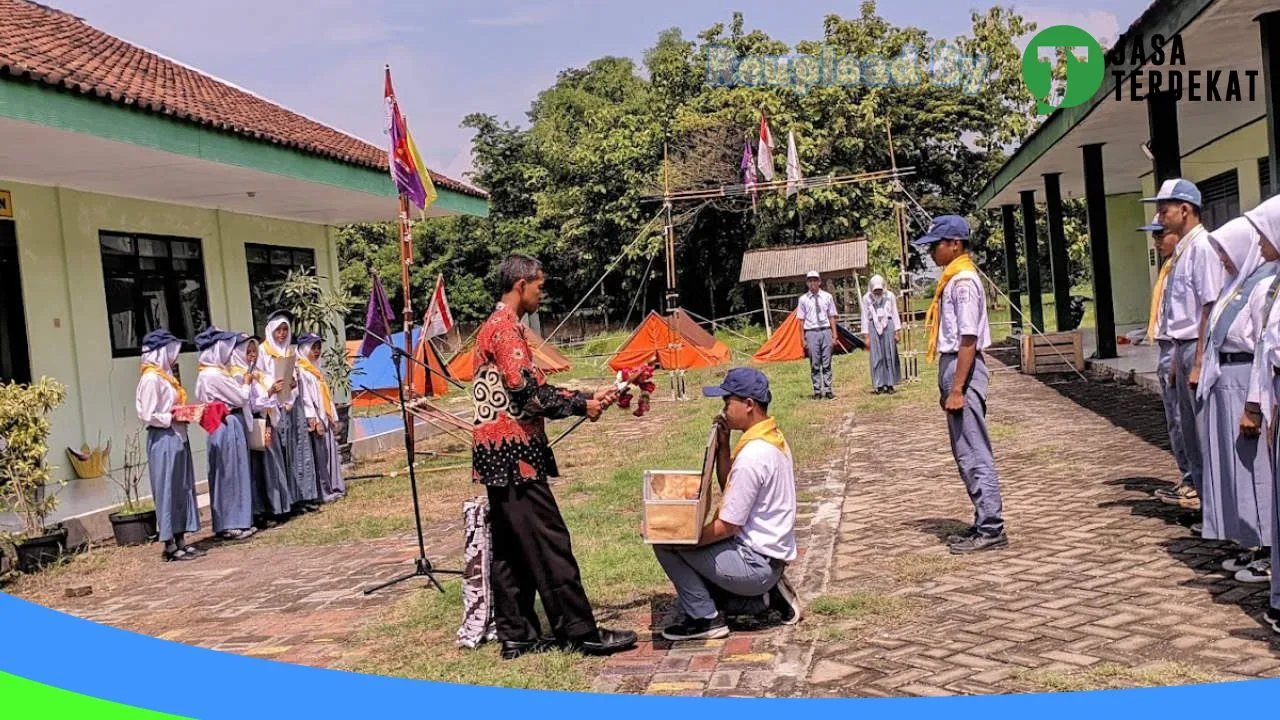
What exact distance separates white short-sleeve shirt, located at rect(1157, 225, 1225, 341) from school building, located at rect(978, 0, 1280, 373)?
8.35 ft

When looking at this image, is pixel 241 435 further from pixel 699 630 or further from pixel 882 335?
pixel 882 335

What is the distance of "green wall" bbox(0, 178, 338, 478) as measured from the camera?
10734 millimetres

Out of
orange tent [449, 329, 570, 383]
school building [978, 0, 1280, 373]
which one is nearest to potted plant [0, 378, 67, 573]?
school building [978, 0, 1280, 373]

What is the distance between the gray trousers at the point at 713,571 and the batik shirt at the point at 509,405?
69 centimetres

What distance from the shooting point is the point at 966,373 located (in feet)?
20.0

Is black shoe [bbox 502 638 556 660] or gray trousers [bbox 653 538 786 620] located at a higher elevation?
gray trousers [bbox 653 538 786 620]

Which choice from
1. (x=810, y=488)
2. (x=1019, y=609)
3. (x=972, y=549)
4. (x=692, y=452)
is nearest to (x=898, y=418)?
(x=692, y=452)

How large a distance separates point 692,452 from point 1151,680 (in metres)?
7.11

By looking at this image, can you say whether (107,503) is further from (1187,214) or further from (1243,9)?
(1243,9)

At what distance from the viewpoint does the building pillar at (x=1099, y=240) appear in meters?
15.1

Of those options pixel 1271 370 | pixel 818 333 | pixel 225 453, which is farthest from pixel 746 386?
pixel 818 333

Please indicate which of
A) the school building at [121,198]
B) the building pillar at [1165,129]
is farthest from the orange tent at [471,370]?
the building pillar at [1165,129]

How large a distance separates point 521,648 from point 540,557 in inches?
16.6

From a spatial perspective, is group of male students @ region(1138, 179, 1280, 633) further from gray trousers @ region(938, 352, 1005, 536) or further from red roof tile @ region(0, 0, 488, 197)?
red roof tile @ region(0, 0, 488, 197)
